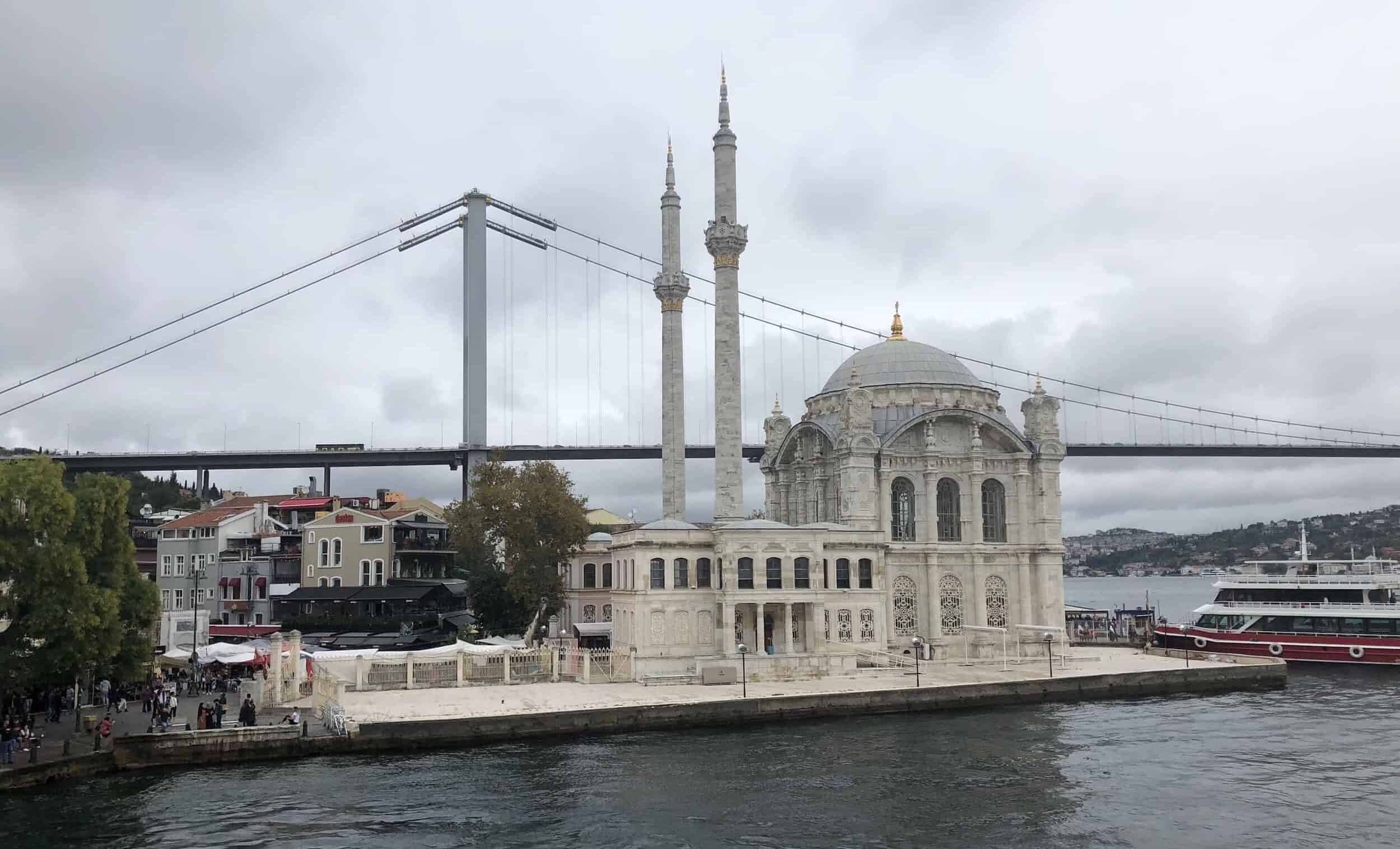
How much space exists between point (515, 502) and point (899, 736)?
25023 millimetres

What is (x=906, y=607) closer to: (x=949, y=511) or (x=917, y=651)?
(x=949, y=511)

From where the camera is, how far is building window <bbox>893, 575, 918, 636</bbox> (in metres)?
53.4

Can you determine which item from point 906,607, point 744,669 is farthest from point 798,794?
point 906,607

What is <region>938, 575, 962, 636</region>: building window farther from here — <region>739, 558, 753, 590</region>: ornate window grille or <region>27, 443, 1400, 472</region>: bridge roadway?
<region>27, 443, 1400, 472</region>: bridge roadway

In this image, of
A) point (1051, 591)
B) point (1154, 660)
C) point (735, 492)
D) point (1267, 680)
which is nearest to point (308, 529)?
point (735, 492)

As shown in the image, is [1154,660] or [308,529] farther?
[308,529]

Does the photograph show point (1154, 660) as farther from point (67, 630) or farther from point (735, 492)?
point (67, 630)

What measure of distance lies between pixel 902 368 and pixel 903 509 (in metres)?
7.65

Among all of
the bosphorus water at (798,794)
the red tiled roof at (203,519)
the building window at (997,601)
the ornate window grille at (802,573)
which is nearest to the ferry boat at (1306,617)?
the building window at (997,601)

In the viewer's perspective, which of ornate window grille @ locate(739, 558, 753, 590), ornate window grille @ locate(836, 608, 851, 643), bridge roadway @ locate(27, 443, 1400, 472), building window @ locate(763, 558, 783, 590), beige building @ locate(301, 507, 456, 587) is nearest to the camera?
ornate window grille @ locate(739, 558, 753, 590)

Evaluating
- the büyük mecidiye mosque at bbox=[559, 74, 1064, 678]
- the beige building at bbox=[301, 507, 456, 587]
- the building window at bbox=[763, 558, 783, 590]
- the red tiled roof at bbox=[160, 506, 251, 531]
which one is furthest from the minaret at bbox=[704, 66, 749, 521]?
the red tiled roof at bbox=[160, 506, 251, 531]

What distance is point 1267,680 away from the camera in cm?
5031

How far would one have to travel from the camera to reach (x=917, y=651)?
47.3 metres

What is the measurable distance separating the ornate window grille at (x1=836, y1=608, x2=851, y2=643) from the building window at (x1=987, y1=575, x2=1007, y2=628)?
10.3 metres
